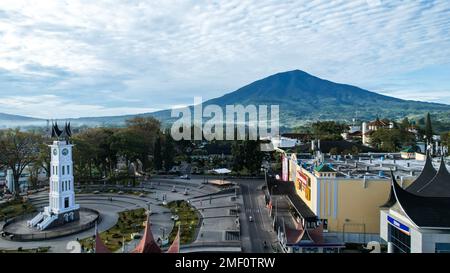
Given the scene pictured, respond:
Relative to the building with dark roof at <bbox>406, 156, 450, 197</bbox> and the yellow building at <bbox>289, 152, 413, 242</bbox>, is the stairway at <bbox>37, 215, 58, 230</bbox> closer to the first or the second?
the yellow building at <bbox>289, 152, 413, 242</bbox>

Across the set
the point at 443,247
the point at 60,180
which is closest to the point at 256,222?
the point at 443,247

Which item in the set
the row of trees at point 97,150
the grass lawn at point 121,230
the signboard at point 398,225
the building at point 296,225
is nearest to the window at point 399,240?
the signboard at point 398,225

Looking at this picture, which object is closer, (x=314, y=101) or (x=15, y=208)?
(x=15, y=208)

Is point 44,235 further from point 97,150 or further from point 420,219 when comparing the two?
point 420,219

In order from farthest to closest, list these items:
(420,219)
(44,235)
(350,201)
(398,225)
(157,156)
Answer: (157,156) → (44,235) → (350,201) → (398,225) → (420,219)

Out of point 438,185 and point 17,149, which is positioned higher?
point 17,149

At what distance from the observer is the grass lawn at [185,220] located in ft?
54.2

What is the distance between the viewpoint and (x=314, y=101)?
162m

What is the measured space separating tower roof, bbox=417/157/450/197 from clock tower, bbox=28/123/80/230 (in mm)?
17642

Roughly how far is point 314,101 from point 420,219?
15641 cm

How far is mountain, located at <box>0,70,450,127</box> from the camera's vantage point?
14512 centimetres
